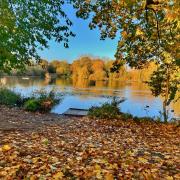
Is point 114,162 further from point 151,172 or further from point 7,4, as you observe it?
point 7,4

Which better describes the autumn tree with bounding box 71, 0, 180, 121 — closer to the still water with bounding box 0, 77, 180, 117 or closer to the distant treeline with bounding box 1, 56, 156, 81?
the still water with bounding box 0, 77, 180, 117

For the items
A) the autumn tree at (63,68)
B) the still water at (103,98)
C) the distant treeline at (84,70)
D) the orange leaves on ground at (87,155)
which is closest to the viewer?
the orange leaves on ground at (87,155)

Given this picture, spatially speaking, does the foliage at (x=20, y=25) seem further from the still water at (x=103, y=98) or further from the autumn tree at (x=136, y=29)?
the still water at (x=103, y=98)

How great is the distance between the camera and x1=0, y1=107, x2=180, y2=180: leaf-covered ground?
6.38 metres

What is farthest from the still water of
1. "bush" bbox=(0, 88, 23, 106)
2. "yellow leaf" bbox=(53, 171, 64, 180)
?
"yellow leaf" bbox=(53, 171, 64, 180)

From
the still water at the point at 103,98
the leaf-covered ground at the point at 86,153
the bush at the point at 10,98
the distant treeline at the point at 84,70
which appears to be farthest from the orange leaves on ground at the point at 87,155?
the distant treeline at the point at 84,70

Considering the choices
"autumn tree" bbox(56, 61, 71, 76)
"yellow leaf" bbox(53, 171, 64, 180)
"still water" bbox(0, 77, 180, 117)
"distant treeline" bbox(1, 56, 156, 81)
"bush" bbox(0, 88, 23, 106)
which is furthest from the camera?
"autumn tree" bbox(56, 61, 71, 76)

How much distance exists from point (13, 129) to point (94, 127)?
12.2 feet

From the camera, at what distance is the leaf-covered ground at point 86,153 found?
6.38 metres

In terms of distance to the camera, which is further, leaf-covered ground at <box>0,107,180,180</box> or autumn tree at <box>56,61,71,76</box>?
autumn tree at <box>56,61,71,76</box>

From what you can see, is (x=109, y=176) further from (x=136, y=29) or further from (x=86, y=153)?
(x=136, y=29)

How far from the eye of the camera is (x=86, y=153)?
26.3 feet

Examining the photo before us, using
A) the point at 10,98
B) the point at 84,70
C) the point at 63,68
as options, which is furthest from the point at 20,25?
the point at 63,68

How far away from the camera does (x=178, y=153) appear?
9148 millimetres
